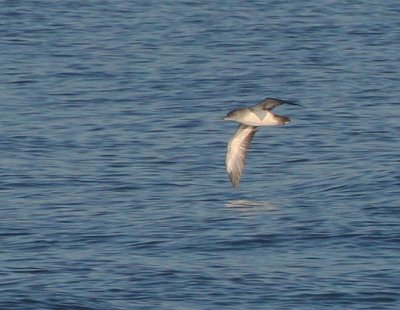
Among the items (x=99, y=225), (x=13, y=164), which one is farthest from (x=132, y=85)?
(x=99, y=225)

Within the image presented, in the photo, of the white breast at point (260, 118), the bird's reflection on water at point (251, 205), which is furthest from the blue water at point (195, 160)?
the white breast at point (260, 118)

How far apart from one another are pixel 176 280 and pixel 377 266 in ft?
8.76

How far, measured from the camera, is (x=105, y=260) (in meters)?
20.6

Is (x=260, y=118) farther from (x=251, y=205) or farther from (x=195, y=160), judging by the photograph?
(x=195, y=160)

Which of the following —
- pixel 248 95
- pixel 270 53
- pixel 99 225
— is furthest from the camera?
pixel 270 53

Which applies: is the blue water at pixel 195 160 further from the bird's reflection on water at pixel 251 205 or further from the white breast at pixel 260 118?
the white breast at pixel 260 118

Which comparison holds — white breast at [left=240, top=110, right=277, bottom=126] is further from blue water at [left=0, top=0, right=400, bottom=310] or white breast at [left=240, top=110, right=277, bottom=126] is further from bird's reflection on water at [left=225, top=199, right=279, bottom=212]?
bird's reflection on water at [left=225, top=199, right=279, bottom=212]

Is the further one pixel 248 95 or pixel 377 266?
pixel 248 95

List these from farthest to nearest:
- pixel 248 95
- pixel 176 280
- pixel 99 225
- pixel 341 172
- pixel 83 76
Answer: pixel 83 76 → pixel 248 95 → pixel 341 172 → pixel 99 225 → pixel 176 280

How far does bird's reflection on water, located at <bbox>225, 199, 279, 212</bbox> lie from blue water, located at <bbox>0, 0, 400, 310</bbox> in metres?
0.05

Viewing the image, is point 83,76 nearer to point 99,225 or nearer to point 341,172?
point 341,172

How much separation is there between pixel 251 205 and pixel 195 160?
3.13m

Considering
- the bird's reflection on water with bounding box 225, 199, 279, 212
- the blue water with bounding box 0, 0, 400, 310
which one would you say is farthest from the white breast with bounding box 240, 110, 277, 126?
the bird's reflection on water with bounding box 225, 199, 279, 212

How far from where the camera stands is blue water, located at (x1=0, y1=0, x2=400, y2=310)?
19641 millimetres
